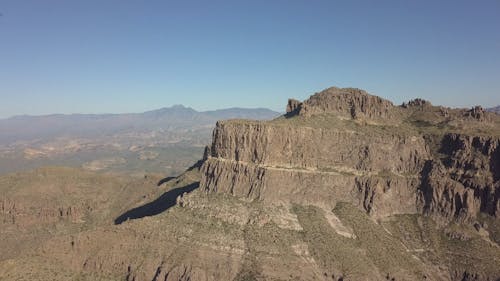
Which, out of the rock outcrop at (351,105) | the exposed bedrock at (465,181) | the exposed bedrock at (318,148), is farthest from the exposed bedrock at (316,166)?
the rock outcrop at (351,105)

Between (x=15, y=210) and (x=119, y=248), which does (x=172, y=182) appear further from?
(x=119, y=248)

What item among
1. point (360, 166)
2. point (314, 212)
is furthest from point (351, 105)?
point (314, 212)

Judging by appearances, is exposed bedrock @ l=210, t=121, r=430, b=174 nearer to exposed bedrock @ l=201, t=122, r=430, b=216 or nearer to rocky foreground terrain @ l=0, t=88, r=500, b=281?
exposed bedrock @ l=201, t=122, r=430, b=216

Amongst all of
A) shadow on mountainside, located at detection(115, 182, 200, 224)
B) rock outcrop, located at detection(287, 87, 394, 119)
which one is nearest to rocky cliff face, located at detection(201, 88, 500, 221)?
rock outcrop, located at detection(287, 87, 394, 119)

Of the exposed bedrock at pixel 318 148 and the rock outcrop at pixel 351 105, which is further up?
the rock outcrop at pixel 351 105

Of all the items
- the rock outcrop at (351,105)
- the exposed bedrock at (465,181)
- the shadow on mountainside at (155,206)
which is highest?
the rock outcrop at (351,105)

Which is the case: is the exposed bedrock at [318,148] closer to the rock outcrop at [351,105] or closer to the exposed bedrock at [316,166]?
the exposed bedrock at [316,166]
